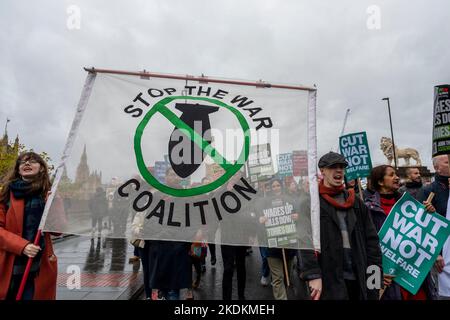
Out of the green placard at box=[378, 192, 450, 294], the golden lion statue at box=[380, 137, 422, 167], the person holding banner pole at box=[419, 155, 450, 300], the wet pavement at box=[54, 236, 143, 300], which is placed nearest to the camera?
the green placard at box=[378, 192, 450, 294]

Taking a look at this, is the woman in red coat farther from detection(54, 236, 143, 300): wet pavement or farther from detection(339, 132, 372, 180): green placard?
detection(339, 132, 372, 180): green placard

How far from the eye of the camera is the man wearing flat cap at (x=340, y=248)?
2646 mm

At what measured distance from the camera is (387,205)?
355 cm

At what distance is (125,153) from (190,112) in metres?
0.68

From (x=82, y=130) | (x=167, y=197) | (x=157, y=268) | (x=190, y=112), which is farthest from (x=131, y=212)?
(x=157, y=268)

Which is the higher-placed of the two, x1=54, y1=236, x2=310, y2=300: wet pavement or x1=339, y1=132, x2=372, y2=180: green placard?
x1=339, y1=132, x2=372, y2=180: green placard

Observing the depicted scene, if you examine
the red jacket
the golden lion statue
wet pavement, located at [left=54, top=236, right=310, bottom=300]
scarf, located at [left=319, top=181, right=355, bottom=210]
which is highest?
the golden lion statue

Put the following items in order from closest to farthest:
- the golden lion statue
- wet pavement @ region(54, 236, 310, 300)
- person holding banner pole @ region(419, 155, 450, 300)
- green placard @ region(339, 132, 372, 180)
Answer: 1. person holding banner pole @ region(419, 155, 450, 300)
2. wet pavement @ region(54, 236, 310, 300)
3. green placard @ region(339, 132, 372, 180)
4. the golden lion statue

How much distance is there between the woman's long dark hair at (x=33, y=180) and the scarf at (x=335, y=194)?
2.52 m

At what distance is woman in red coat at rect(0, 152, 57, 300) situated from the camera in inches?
104

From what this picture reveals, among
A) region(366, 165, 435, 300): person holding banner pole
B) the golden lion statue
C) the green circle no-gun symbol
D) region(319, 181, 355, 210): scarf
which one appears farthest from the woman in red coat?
the golden lion statue

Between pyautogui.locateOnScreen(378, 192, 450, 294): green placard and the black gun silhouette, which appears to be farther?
pyautogui.locateOnScreen(378, 192, 450, 294): green placard

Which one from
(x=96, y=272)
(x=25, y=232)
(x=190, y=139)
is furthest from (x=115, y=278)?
(x=190, y=139)

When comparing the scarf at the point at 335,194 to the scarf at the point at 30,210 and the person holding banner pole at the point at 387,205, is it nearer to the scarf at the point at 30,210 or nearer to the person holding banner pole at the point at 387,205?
the person holding banner pole at the point at 387,205
